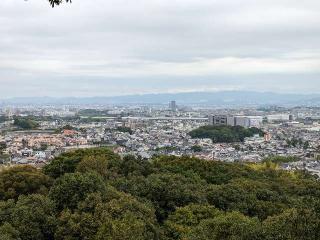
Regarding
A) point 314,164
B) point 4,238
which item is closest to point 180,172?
point 4,238

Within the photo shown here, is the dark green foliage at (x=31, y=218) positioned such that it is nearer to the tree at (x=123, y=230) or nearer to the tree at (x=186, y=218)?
the tree at (x=123, y=230)

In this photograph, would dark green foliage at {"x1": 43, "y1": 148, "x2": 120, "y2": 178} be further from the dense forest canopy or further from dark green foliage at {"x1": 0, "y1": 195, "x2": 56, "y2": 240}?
dark green foliage at {"x1": 0, "y1": 195, "x2": 56, "y2": 240}

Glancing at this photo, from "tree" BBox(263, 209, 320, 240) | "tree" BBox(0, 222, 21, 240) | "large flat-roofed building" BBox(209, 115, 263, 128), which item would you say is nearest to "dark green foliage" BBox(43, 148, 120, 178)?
"tree" BBox(0, 222, 21, 240)

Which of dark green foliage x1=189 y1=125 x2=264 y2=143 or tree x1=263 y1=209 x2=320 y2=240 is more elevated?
tree x1=263 y1=209 x2=320 y2=240

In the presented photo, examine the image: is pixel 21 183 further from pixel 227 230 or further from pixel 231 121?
pixel 231 121

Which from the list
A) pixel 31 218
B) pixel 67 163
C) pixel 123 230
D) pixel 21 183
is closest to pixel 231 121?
pixel 67 163

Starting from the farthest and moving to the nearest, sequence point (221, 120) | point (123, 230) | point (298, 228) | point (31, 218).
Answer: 1. point (221, 120)
2. point (31, 218)
3. point (123, 230)
4. point (298, 228)

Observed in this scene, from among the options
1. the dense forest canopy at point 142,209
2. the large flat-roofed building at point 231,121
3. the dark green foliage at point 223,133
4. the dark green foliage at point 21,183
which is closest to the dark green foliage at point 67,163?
the dense forest canopy at point 142,209
